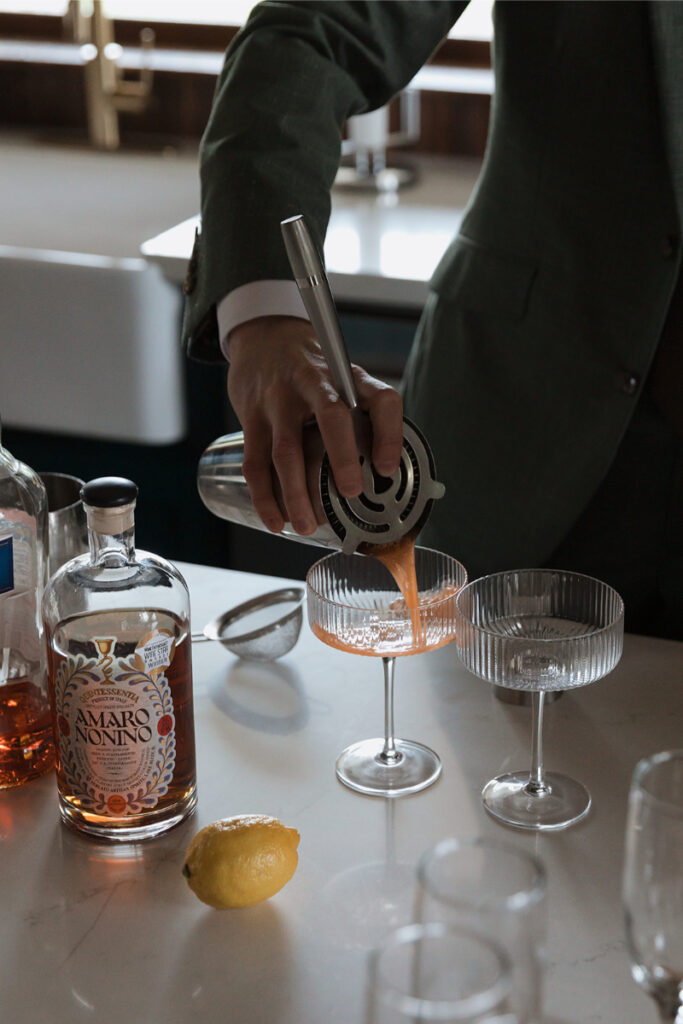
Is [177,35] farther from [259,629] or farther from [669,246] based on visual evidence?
[259,629]

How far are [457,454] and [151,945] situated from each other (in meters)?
0.80

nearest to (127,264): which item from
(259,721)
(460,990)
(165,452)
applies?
(165,452)

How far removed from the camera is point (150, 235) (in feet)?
8.14

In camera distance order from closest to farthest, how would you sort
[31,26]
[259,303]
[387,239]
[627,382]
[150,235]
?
1. [259,303]
2. [627,382]
3. [387,239]
4. [150,235]
5. [31,26]

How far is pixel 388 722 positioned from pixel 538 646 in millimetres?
174

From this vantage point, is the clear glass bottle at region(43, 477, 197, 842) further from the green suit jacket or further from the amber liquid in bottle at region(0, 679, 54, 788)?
the green suit jacket

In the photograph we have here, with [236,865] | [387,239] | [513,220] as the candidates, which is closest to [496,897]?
[236,865]

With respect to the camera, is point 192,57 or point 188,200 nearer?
point 188,200

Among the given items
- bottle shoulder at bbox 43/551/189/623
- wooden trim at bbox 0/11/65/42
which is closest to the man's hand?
bottle shoulder at bbox 43/551/189/623

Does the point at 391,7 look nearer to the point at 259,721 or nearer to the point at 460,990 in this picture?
the point at 259,721

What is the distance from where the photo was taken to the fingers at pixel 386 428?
0.85 metres

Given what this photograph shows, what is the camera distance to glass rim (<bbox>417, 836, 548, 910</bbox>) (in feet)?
1.63

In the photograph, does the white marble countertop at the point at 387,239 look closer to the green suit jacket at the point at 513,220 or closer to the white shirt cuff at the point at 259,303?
the green suit jacket at the point at 513,220

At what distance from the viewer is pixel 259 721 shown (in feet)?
3.34
